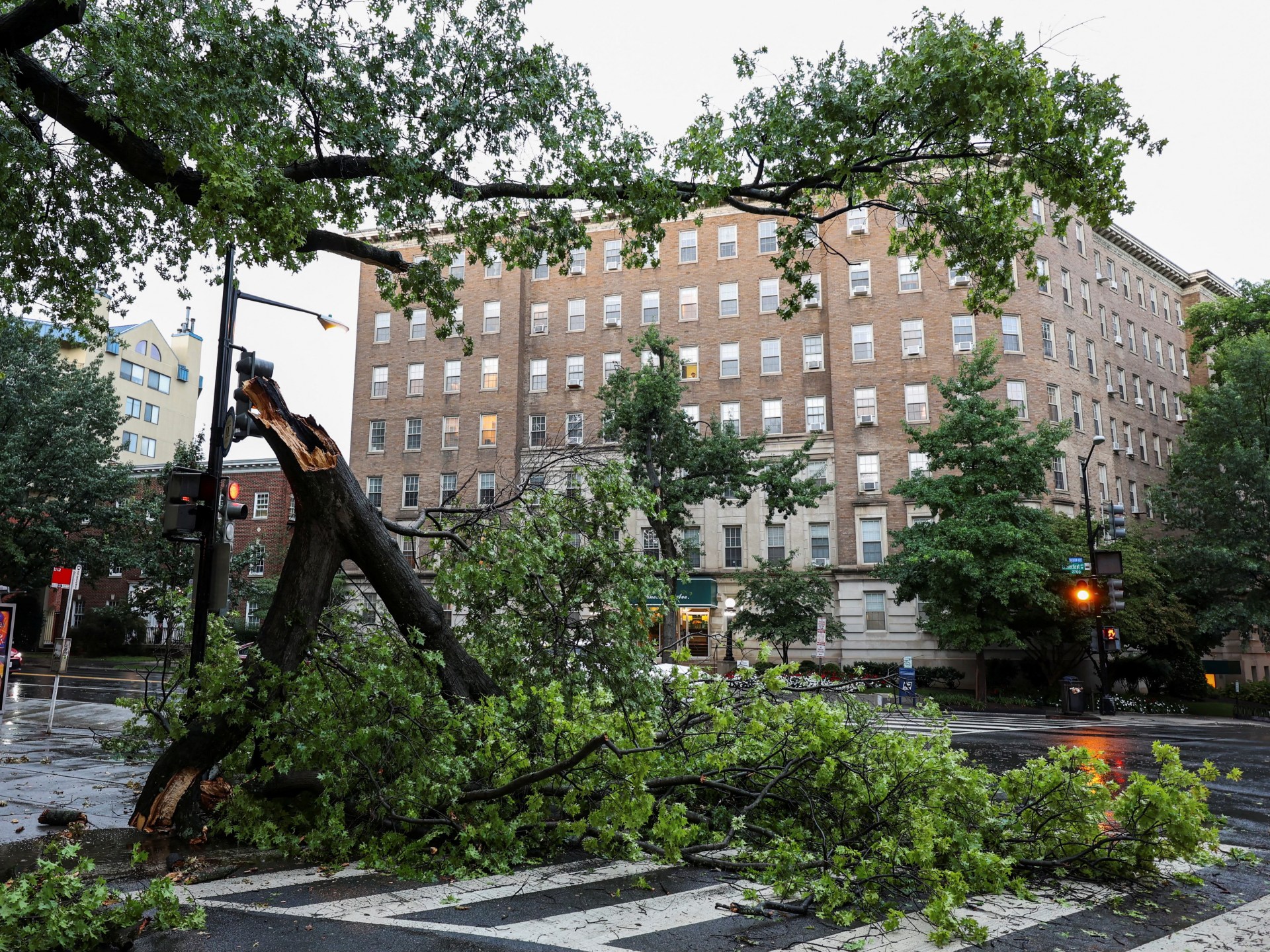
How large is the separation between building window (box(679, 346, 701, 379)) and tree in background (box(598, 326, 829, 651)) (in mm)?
11912

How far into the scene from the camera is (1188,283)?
56938 mm

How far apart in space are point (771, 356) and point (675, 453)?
14.5 m

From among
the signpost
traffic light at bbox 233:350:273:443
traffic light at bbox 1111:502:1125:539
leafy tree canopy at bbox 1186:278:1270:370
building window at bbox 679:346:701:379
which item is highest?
leafy tree canopy at bbox 1186:278:1270:370

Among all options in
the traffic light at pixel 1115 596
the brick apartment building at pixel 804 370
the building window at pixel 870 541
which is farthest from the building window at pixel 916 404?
the traffic light at pixel 1115 596

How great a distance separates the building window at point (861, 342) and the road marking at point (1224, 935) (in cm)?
3959

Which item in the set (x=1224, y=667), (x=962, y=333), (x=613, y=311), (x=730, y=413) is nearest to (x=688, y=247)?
(x=613, y=311)

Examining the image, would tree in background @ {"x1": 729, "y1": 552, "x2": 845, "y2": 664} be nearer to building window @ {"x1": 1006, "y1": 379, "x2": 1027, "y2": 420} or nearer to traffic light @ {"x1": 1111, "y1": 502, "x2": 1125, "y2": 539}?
building window @ {"x1": 1006, "y1": 379, "x2": 1027, "y2": 420}

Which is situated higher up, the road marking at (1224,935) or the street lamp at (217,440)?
the street lamp at (217,440)

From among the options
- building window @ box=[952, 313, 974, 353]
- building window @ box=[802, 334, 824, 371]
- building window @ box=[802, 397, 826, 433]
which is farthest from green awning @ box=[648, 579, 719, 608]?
building window @ box=[952, 313, 974, 353]

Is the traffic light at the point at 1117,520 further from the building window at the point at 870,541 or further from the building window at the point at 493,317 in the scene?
the building window at the point at 493,317

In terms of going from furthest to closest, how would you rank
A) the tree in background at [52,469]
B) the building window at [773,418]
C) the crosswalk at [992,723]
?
1. the building window at [773,418]
2. the tree in background at [52,469]
3. the crosswalk at [992,723]

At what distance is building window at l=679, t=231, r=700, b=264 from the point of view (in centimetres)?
4803

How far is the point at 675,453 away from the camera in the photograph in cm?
3375

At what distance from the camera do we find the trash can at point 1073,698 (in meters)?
28.8
